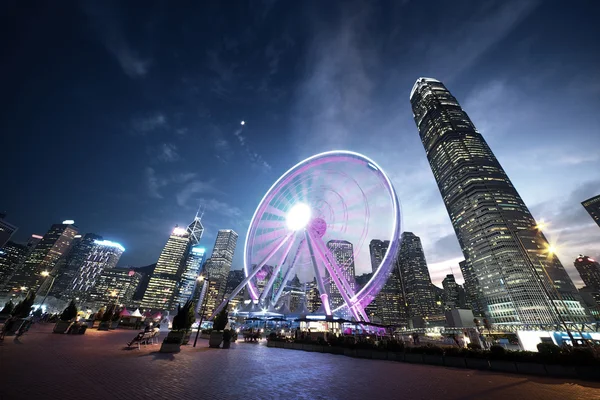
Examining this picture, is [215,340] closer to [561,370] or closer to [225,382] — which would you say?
[225,382]

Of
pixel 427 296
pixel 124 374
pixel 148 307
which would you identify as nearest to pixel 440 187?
pixel 427 296

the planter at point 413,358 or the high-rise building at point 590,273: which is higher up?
the high-rise building at point 590,273

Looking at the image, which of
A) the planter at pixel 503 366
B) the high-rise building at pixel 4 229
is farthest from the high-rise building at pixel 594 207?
the high-rise building at pixel 4 229

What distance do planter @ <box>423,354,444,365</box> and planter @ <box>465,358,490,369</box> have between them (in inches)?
53.7

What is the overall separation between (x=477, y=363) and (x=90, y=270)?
247 meters

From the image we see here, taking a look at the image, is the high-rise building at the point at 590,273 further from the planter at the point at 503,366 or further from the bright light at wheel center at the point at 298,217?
the planter at the point at 503,366

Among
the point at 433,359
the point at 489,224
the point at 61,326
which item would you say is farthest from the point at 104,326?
the point at 489,224

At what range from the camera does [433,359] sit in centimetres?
1436

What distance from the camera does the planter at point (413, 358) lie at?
14875 millimetres

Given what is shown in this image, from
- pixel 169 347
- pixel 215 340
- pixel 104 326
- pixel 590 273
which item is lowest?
pixel 169 347

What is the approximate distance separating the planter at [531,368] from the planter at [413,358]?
4.76m

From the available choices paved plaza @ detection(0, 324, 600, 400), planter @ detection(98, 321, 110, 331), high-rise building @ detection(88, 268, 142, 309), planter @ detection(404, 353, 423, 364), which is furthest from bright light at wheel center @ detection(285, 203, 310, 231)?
high-rise building @ detection(88, 268, 142, 309)

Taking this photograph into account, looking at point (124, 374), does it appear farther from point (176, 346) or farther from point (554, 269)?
point (554, 269)

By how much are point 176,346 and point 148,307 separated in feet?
704
